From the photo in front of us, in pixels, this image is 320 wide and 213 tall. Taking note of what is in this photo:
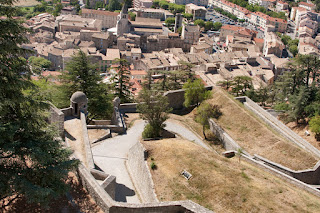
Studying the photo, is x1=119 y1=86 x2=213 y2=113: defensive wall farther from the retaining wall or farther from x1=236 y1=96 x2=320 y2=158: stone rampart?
the retaining wall

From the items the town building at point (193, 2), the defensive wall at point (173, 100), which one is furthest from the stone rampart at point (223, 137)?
the town building at point (193, 2)

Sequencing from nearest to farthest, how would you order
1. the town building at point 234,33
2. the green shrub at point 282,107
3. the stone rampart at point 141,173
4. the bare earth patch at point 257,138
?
the stone rampart at point 141,173, the bare earth patch at point 257,138, the green shrub at point 282,107, the town building at point 234,33

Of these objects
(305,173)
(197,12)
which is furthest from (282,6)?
(305,173)

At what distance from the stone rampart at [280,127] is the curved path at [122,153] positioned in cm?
546

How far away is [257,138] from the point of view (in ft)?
81.6

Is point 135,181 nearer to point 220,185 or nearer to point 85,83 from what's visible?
point 220,185

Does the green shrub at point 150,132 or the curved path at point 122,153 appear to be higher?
the green shrub at point 150,132

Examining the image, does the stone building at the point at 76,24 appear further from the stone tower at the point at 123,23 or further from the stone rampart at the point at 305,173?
the stone rampart at the point at 305,173

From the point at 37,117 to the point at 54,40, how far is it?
83.6m

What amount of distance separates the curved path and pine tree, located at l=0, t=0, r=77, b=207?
21.6 feet

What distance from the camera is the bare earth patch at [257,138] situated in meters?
22.7

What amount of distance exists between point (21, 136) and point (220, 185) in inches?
380

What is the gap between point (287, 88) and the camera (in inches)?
1363

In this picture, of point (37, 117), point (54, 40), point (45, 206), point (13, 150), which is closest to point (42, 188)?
point (45, 206)
